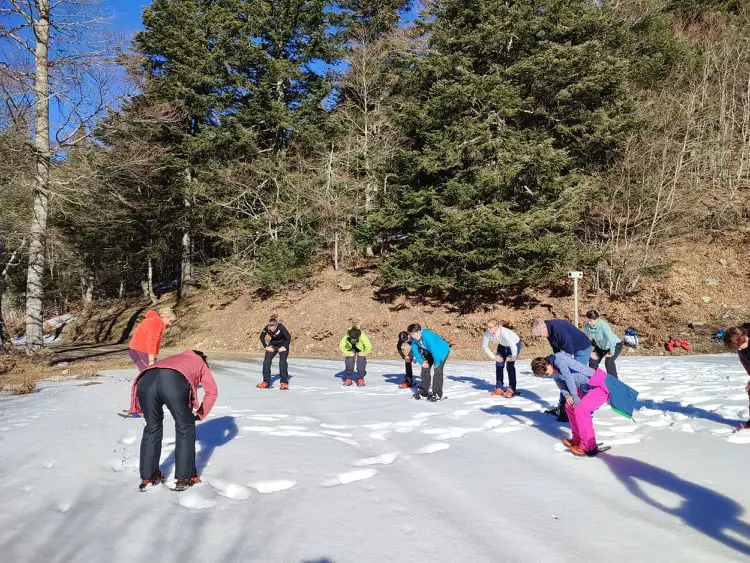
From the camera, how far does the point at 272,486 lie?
4.33 m

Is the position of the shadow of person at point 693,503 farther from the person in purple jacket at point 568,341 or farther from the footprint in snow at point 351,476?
the footprint in snow at point 351,476

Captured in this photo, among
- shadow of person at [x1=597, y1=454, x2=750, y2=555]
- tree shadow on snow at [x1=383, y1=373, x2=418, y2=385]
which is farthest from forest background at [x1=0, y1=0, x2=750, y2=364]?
shadow of person at [x1=597, y1=454, x2=750, y2=555]

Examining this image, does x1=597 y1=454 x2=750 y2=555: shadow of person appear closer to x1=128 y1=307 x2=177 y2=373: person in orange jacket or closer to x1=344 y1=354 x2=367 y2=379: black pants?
x1=344 y1=354 x2=367 y2=379: black pants

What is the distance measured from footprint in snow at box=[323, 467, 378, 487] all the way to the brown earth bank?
12869mm

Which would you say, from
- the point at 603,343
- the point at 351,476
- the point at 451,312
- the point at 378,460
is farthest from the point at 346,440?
the point at 451,312

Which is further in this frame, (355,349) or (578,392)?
(355,349)

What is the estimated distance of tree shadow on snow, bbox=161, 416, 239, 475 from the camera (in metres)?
4.91

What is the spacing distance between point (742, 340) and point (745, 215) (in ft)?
65.2

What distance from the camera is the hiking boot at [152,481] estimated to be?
418cm

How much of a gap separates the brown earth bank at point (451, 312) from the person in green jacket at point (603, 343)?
8.22 m

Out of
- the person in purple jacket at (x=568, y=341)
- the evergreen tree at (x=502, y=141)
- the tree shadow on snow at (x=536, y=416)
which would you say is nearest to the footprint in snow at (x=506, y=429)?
the tree shadow on snow at (x=536, y=416)

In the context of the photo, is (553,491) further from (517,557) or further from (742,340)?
(742,340)

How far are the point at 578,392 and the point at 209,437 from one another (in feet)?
15.3

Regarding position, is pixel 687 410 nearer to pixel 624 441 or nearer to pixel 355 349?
pixel 624 441
